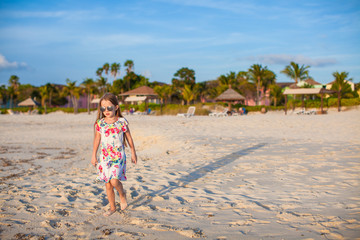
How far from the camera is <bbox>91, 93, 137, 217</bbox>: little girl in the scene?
3.22m

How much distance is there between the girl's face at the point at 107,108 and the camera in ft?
10.9

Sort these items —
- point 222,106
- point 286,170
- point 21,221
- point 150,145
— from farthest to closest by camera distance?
1. point 222,106
2. point 150,145
3. point 286,170
4. point 21,221

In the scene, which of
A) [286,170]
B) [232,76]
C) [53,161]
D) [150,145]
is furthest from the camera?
[232,76]

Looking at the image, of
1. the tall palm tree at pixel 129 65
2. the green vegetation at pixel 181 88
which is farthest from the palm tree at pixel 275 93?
the tall palm tree at pixel 129 65

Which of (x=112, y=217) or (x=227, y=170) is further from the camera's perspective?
(x=227, y=170)

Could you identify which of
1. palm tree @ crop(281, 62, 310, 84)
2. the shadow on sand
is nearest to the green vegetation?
palm tree @ crop(281, 62, 310, 84)

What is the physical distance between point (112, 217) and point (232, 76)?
50.2m

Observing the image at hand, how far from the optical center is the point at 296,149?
296 inches

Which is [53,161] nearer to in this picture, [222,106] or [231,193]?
[231,193]

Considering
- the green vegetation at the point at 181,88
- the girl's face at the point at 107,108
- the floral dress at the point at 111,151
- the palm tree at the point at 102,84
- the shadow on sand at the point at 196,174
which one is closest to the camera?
the floral dress at the point at 111,151

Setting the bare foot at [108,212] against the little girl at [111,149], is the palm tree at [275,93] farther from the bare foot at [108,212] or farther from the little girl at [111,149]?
the bare foot at [108,212]

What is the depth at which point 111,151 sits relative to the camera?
10.6 ft

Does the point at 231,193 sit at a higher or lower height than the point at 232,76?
lower

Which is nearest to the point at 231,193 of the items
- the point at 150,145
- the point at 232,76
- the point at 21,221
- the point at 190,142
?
the point at 21,221
